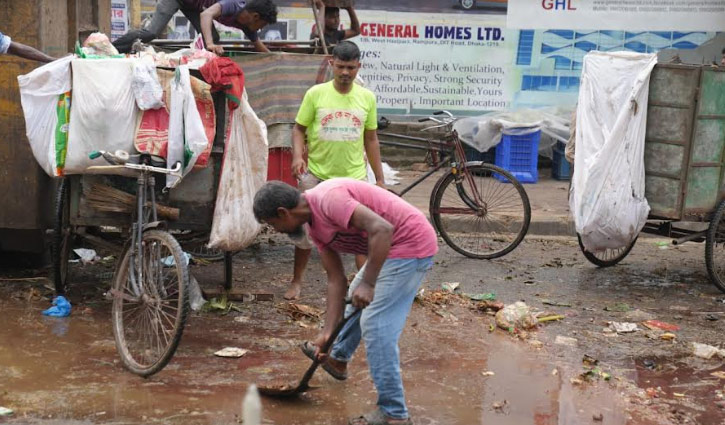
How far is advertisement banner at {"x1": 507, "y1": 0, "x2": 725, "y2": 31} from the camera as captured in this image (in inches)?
463

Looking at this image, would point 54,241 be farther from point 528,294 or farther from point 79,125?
point 528,294

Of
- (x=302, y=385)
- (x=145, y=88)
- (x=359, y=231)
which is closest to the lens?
(x=359, y=231)

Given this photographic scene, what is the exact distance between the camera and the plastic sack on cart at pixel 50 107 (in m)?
5.88

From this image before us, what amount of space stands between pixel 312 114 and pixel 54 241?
192 cm

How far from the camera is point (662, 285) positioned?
7672 millimetres

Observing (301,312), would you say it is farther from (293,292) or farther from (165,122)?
(165,122)

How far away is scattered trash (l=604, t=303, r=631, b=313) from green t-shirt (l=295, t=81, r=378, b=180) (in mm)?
2088

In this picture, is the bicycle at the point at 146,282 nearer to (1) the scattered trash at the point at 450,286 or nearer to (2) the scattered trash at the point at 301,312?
(2) the scattered trash at the point at 301,312

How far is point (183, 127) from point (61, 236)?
49.6 inches

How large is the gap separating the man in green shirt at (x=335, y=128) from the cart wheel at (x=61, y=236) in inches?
59.1

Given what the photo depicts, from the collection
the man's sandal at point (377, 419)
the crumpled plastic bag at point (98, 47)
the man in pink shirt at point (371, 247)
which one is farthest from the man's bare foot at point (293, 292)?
the man's sandal at point (377, 419)

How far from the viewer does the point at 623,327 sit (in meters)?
6.39

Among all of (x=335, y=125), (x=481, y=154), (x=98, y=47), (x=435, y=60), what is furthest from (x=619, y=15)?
(x=98, y=47)

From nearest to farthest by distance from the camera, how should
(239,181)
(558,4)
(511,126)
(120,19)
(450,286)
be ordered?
(239,181), (450,286), (120,19), (511,126), (558,4)
